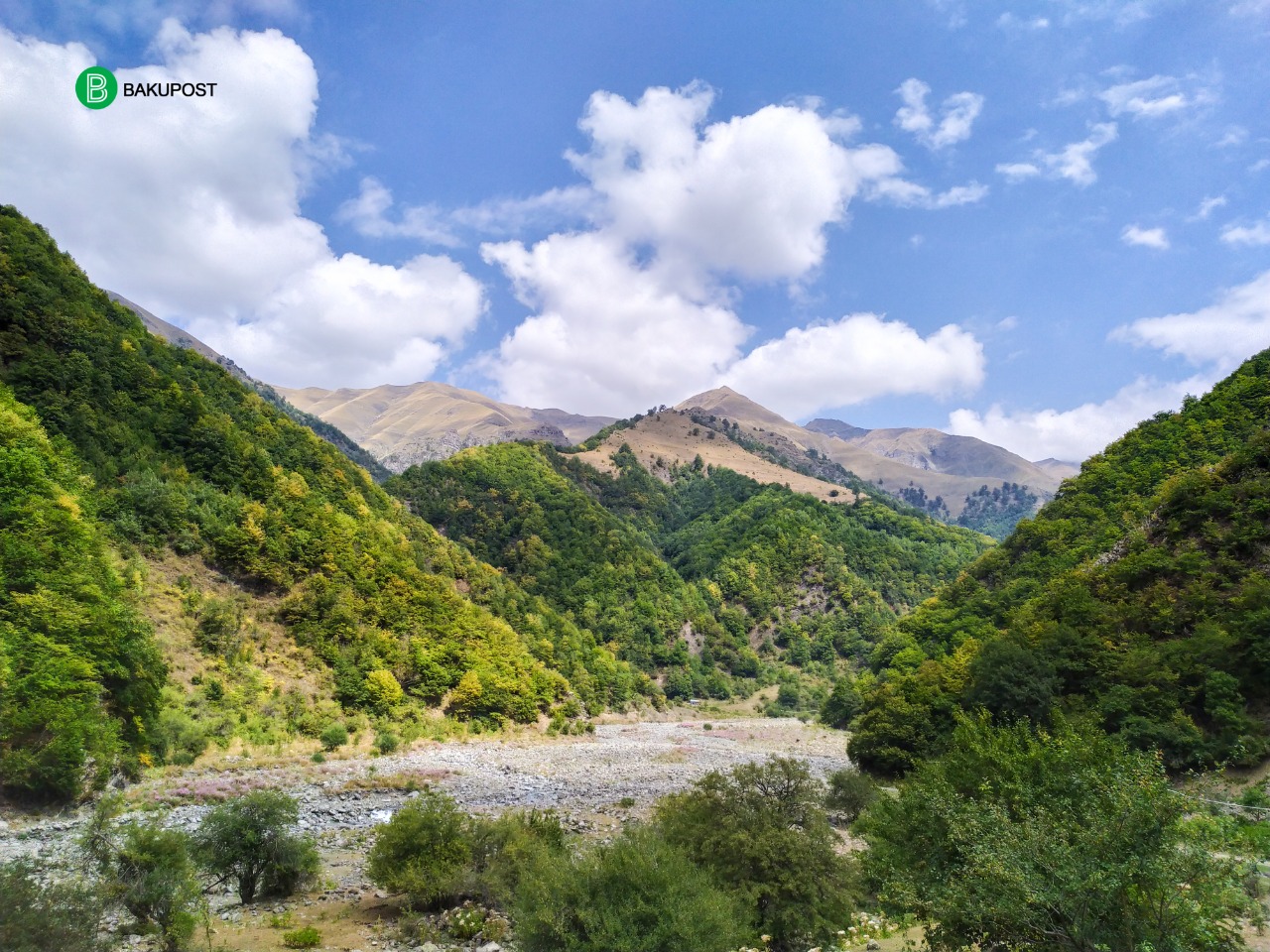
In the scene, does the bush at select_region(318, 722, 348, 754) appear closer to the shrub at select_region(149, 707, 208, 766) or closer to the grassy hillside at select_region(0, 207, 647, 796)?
the grassy hillside at select_region(0, 207, 647, 796)

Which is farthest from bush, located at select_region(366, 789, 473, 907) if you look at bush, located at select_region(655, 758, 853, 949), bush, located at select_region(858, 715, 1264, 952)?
bush, located at select_region(858, 715, 1264, 952)

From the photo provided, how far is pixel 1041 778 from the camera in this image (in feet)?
43.9

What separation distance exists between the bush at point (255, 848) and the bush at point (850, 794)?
21.6 m

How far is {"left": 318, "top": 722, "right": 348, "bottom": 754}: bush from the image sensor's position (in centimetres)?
3778

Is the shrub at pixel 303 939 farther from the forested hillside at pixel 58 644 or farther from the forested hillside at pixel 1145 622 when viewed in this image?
the forested hillside at pixel 1145 622

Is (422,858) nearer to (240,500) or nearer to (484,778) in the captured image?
(484,778)

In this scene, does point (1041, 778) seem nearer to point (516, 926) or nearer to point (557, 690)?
point (516, 926)

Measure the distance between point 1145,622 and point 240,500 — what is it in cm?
5601

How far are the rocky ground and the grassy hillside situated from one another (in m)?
6.41

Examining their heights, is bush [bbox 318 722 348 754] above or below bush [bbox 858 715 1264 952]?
below

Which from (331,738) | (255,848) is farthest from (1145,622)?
(331,738)

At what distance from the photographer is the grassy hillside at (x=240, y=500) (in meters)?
41.0

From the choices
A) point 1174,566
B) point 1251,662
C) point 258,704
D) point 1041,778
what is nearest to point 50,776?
point 258,704

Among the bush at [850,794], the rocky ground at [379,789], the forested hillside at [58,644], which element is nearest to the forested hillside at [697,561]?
the rocky ground at [379,789]
